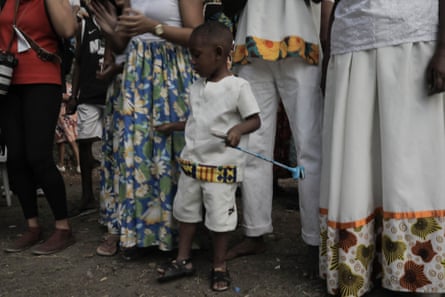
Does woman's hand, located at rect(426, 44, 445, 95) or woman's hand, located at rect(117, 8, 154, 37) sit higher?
woman's hand, located at rect(117, 8, 154, 37)

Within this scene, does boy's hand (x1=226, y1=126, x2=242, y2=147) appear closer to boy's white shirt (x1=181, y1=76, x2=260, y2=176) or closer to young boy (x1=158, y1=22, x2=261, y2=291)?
young boy (x1=158, y1=22, x2=261, y2=291)

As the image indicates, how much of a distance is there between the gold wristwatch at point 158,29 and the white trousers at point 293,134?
555 millimetres

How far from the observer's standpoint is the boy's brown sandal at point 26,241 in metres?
3.20

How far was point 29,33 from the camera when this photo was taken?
10.2 feet

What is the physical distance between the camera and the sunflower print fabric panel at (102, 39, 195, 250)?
2.73 metres

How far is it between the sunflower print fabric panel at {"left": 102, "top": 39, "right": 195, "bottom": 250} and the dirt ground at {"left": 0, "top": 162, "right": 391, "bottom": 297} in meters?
0.21

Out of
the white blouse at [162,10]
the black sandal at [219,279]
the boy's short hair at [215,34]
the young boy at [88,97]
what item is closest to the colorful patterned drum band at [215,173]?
the black sandal at [219,279]

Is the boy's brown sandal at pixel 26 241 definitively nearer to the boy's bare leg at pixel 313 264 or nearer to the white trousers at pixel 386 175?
the boy's bare leg at pixel 313 264

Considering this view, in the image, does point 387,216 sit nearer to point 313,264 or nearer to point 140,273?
point 313,264

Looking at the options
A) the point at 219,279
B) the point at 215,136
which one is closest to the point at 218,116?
the point at 215,136

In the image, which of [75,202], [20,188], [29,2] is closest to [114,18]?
[29,2]

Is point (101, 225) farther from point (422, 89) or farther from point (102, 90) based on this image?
point (422, 89)

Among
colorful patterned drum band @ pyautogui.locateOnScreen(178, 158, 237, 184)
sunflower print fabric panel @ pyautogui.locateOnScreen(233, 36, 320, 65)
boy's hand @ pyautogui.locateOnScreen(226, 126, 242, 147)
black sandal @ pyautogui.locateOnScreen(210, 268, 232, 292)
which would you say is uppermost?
sunflower print fabric panel @ pyautogui.locateOnScreen(233, 36, 320, 65)

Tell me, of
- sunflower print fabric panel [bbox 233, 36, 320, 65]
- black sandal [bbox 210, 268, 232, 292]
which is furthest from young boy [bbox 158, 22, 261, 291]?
sunflower print fabric panel [bbox 233, 36, 320, 65]
